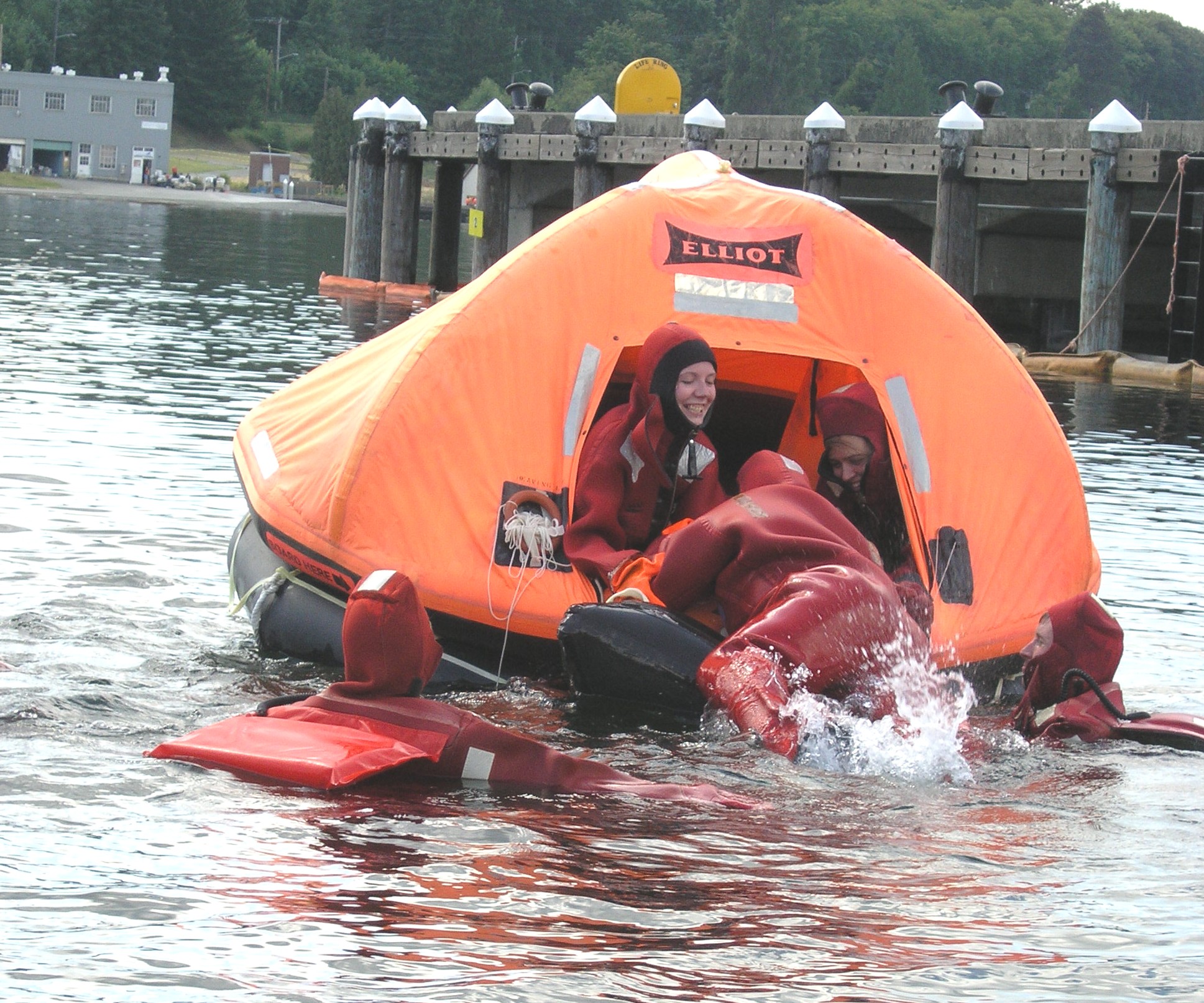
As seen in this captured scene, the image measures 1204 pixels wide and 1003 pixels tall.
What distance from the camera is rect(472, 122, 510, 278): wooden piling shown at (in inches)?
937

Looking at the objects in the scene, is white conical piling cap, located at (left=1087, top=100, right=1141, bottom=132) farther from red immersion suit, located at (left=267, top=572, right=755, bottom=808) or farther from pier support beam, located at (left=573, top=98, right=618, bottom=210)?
red immersion suit, located at (left=267, top=572, right=755, bottom=808)

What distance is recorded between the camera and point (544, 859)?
4.71 m

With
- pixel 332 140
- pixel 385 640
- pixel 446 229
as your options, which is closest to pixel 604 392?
pixel 385 640

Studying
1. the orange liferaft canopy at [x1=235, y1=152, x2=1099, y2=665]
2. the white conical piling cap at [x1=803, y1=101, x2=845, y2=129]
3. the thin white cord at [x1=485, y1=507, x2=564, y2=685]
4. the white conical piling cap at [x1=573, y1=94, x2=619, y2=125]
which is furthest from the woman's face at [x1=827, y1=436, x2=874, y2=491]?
the white conical piling cap at [x1=573, y1=94, x2=619, y2=125]

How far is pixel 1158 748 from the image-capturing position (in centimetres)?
624

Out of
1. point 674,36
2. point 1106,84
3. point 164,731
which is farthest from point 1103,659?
point 1106,84

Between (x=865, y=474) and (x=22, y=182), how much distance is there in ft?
256

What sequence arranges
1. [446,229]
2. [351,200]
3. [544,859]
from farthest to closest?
[351,200]
[446,229]
[544,859]

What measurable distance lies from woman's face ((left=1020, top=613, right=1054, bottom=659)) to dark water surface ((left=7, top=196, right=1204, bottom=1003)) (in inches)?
13.0

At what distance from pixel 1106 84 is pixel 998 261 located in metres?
125

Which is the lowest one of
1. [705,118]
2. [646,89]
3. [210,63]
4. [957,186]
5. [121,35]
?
[957,186]

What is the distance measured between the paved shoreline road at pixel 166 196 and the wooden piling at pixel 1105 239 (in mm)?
58216

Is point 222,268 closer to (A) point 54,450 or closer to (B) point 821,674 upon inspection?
(A) point 54,450

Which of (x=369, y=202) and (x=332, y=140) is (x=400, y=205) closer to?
(x=369, y=202)
